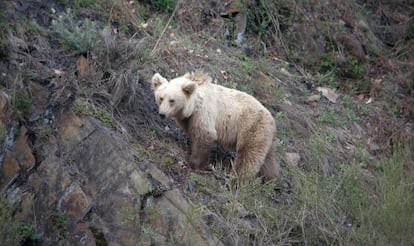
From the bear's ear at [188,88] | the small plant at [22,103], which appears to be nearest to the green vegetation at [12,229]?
the small plant at [22,103]

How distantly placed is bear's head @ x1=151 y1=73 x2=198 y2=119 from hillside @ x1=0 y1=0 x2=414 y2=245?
0.48m

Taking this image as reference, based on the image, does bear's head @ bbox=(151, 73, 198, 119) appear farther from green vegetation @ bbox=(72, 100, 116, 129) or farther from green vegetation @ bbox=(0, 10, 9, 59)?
green vegetation @ bbox=(0, 10, 9, 59)

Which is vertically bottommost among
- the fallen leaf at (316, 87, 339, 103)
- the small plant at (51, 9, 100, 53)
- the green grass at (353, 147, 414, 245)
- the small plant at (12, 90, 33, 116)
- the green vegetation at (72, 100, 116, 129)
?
the fallen leaf at (316, 87, 339, 103)

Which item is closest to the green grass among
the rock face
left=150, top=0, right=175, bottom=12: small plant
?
the rock face

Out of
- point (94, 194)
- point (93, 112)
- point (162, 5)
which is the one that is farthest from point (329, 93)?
point (94, 194)

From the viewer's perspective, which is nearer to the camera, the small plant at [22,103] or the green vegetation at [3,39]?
the small plant at [22,103]

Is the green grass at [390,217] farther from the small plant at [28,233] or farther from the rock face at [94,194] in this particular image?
the small plant at [28,233]

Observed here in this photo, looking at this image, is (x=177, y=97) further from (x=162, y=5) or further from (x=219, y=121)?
(x=162, y=5)

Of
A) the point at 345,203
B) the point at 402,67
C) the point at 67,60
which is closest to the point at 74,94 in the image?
the point at 67,60

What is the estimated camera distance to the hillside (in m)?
7.59

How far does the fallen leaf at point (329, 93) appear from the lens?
1216 cm

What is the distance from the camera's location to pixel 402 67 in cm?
1365

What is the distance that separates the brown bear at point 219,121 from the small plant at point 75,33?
0.99 metres

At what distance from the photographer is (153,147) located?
27.9 ft
